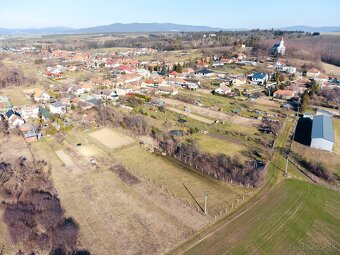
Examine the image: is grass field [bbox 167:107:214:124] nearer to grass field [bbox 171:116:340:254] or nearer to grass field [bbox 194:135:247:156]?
grass field [bbox 194:135:247:156]

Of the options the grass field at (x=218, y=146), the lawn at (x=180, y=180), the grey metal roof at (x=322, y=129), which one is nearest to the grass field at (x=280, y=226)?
the lawn at (x=180, y=180)

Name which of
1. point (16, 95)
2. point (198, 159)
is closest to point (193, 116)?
point (198, 159)

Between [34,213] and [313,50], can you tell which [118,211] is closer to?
[34,213]

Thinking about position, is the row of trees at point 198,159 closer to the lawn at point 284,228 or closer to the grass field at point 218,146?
the grass field at point 218,146

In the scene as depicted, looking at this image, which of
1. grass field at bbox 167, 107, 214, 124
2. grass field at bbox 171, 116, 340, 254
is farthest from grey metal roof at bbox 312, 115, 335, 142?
grass field at bbox 167, 107, 214, 124

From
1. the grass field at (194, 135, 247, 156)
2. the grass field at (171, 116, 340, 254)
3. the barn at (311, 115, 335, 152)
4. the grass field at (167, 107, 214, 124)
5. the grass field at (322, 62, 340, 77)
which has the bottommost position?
the grass field at (171, 116, 340, 254)

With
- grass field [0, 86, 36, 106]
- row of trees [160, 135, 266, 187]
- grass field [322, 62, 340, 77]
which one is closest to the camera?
row of trees [160, 135, 266, 187]
